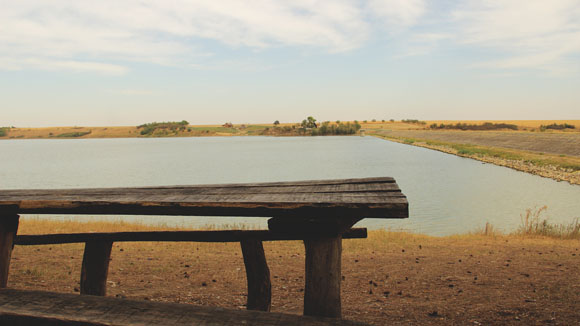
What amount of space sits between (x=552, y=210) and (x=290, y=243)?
47.7 feet

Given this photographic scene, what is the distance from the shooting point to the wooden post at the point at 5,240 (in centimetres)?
399

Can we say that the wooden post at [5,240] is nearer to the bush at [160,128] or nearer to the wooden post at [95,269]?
the wooden post at [95,269]

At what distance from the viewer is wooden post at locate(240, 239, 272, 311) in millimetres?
4656

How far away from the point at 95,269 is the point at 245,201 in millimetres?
2670

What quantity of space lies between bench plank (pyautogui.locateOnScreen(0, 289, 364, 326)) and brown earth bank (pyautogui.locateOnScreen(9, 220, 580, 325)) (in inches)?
100.0

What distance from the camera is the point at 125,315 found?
2.93 m

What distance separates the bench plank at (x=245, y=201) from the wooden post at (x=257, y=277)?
0.98 meters

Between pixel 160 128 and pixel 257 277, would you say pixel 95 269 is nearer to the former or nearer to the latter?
pixel 257 277

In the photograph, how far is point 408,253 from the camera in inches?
375

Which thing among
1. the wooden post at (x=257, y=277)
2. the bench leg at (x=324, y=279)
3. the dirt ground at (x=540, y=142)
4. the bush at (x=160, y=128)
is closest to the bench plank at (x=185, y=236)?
the bench leg at (x=324, y=279)

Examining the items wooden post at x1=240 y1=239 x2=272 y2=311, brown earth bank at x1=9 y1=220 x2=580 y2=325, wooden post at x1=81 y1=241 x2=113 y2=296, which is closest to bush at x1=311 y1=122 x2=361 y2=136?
brown earth bank at x1=9 y1=220 x2=580 y2=325

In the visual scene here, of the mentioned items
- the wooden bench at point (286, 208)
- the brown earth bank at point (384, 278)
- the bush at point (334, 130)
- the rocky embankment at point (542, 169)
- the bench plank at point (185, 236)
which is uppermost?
the bush at point (334, 130)

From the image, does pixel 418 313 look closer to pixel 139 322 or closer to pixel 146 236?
pixel 146 236

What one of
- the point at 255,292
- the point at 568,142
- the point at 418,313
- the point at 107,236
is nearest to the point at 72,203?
the point at 107,236
